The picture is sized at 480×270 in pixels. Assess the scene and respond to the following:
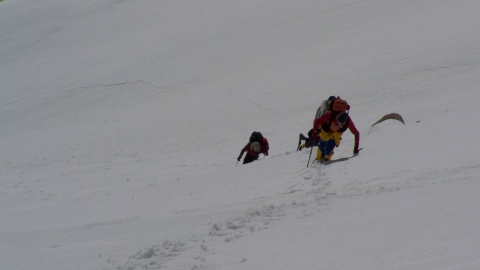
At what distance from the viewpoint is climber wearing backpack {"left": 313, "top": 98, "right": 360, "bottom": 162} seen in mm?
6814

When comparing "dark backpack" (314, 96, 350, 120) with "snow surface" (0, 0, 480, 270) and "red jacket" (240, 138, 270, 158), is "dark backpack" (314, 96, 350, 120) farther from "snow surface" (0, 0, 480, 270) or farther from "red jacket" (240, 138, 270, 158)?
"red jacket" (240, 138, 270, 158)

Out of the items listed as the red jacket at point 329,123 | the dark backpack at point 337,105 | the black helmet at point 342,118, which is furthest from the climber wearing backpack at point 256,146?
the black helmet at point 342,118

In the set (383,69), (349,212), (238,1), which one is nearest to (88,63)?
(238,1)

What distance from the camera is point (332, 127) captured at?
7.06m

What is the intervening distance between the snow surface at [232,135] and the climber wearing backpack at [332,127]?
42 centimetres

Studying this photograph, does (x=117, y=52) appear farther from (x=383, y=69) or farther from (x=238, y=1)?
(x=383, y=69)

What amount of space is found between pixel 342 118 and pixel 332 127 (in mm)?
257

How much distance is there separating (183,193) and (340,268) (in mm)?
4721

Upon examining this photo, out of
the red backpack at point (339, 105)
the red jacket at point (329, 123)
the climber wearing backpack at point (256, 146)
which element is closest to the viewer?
the red backpack at point (339, 105)

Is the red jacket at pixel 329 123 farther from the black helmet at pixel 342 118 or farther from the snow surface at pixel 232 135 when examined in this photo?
the snow surface at pixel 232 135

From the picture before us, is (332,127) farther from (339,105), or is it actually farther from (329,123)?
(339,105)

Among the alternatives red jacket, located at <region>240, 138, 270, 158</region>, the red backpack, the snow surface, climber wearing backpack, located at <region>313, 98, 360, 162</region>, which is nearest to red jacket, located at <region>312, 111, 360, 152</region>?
climber wearing backpack, located at <region>313, 98, 360, 162</region>

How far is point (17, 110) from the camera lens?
61.8 ft

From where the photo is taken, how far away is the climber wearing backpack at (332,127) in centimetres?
681
